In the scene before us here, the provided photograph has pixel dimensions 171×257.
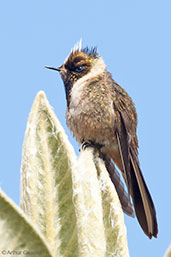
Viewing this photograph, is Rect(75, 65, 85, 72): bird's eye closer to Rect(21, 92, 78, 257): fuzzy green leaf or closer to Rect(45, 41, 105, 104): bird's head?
Rect(45, 41, 105, 104): bird's head

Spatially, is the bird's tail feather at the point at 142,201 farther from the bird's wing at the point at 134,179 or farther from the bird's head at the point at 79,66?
the bird's head at the point at 79,66

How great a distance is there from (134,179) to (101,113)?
0.91 meters

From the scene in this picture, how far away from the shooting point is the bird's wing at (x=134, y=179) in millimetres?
3216

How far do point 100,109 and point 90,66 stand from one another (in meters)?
0.83

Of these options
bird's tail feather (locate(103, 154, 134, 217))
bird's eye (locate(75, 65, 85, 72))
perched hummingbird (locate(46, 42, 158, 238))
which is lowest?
bird's tail feather (locate(103, 154, 134, 217))

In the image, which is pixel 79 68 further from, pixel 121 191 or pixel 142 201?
pixel 142 201

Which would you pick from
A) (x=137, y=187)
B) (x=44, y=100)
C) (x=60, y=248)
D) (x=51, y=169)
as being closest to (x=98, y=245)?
(x=60, y=248)

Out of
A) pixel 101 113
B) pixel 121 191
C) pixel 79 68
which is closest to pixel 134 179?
pixel 121 191

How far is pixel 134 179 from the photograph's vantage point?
443 cm

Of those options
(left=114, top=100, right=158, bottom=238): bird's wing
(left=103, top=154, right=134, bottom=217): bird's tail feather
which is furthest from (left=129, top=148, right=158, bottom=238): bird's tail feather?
(left=103, top=154, right=134, bottom=217): bird's tail feather

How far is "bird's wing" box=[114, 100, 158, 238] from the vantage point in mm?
3216

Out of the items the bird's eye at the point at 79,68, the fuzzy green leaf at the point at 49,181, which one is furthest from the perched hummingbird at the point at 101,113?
the fuzzy green leaf at the point at 49,181

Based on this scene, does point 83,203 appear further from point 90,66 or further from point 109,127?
point 90,66

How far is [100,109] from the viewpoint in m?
4.96
